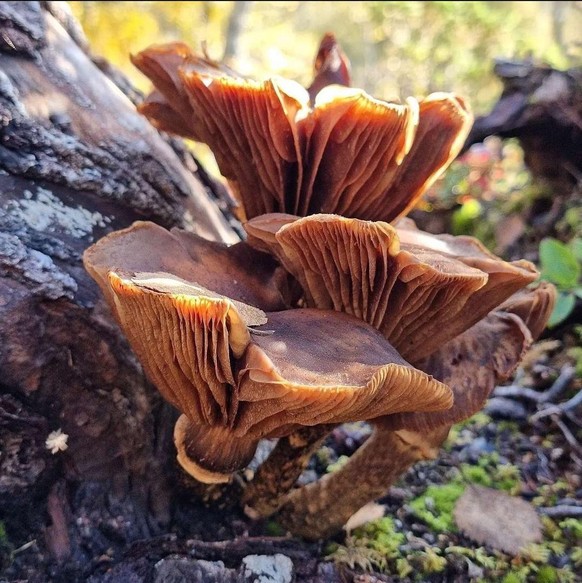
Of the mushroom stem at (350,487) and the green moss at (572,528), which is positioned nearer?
the mushroom stem at (350,487)

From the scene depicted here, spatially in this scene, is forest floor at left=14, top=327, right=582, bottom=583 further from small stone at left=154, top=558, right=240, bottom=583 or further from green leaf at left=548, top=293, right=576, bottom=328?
green leaf at left=548, top=293, right=576, bottom=328

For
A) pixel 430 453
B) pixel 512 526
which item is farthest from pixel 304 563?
pixel 512 526

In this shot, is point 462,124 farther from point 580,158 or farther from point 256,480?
point 580,158

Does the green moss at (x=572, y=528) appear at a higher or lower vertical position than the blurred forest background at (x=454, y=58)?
lower

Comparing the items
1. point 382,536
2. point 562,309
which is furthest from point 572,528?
point 562,309

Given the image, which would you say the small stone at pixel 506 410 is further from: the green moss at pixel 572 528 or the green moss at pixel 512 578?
the green moss at pixel 512 578

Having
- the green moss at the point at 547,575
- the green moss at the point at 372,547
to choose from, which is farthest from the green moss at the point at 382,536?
the green moss at the point at 547,575

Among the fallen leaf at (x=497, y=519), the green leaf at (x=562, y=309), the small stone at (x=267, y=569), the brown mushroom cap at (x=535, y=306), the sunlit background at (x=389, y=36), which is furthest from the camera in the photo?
the sunlit background at (x=389, y=36)
